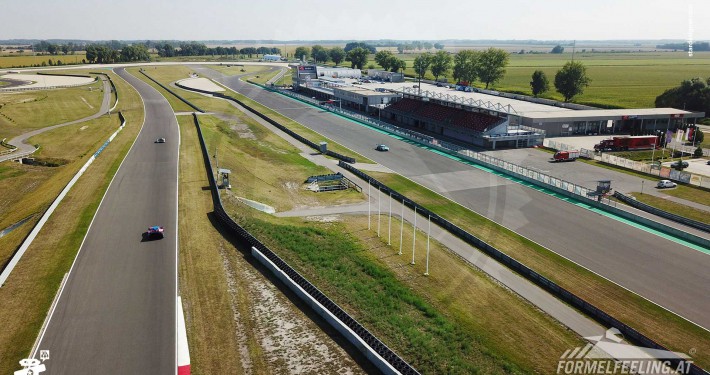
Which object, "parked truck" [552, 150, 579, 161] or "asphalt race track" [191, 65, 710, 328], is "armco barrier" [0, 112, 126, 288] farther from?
"parked truck" [552, 150, 579, 161]

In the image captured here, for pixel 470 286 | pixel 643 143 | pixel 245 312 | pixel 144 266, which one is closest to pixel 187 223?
pixel 144 266

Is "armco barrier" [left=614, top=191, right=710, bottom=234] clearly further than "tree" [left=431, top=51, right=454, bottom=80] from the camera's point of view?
No

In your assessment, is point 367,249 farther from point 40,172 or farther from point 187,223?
point 40,172

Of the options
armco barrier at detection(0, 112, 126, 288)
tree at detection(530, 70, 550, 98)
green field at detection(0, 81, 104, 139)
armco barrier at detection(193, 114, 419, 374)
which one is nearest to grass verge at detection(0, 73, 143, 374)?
armco barrier at detection(0, 112, 126, 288)

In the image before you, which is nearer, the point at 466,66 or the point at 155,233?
the point at 155,233

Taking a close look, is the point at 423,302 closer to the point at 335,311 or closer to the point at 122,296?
the point at 335,311

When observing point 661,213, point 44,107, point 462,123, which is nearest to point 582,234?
point 661,213
